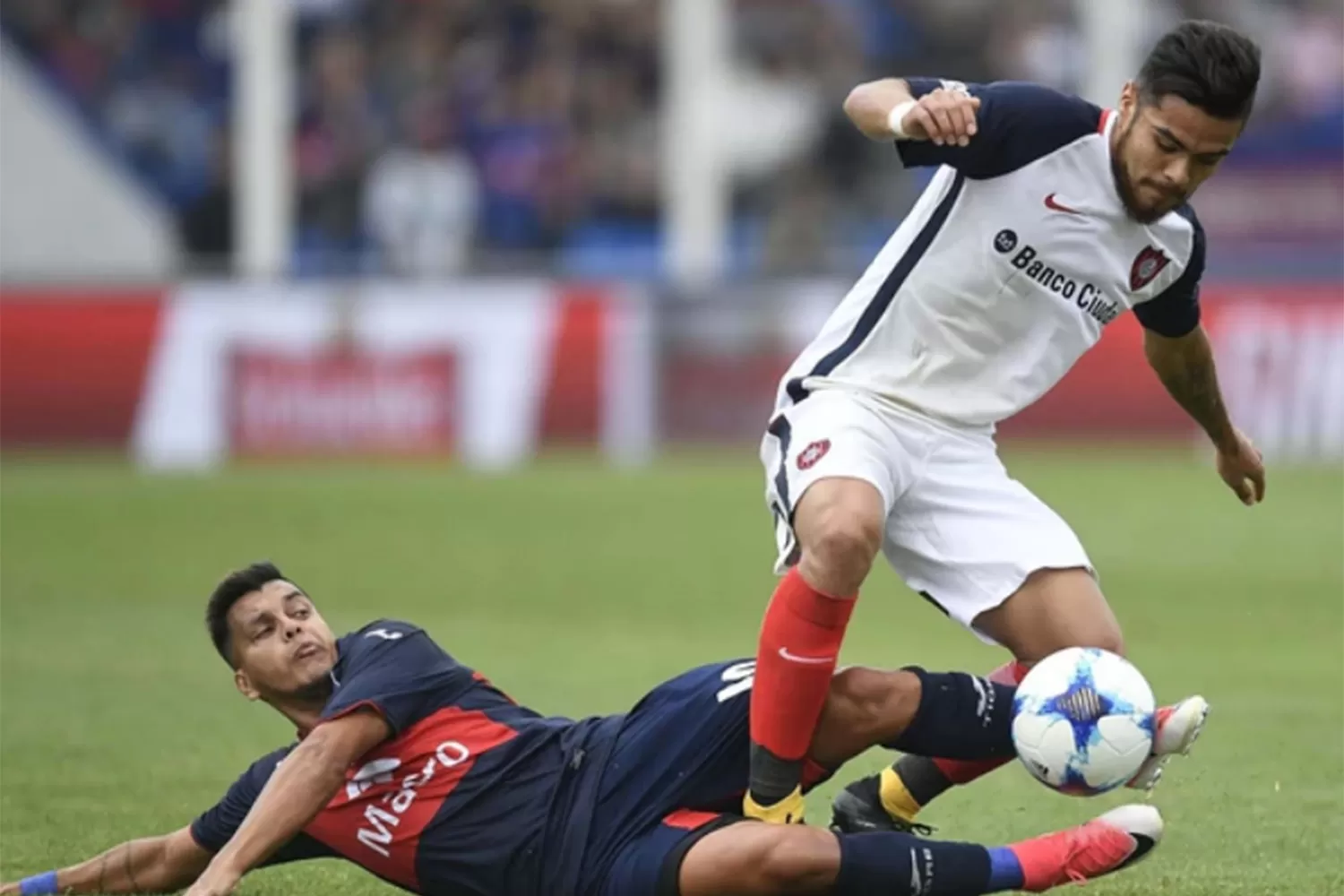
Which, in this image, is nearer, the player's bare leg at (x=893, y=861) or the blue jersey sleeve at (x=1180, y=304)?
the player's bare leg at (x=893, y=861)

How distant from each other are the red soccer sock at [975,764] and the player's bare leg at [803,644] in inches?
23.7

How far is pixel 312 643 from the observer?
5969 mm

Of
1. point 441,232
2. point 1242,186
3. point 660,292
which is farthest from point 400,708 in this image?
point 1242,186

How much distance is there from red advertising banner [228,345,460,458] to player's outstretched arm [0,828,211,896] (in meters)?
13.4

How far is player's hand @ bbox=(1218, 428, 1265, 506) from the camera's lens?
7066 mm

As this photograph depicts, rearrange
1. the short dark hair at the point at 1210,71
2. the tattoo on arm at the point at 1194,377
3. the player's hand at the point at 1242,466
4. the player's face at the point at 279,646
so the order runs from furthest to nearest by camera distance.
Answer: the player's hand at the point at 1242,466 → the tattoo on arm at the point at 1194,377 → the player's face at the point at 279,646 → the short dark hair at the point at 1210,71

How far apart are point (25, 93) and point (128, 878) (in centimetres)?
1815

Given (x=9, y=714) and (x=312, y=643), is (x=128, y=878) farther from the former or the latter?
(x=9, y=714)

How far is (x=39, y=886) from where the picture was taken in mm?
6121

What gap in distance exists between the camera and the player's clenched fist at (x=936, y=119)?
5.70 meters

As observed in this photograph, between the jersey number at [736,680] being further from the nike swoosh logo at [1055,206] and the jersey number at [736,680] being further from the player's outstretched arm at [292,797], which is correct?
the nike swoosh logo at [1055,206]

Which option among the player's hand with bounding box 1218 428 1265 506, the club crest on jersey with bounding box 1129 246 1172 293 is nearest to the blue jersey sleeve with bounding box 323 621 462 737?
the club crest on jersey with bounding box 1129 246 1172 293

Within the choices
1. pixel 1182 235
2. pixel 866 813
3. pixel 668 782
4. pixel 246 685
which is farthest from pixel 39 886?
pixel 1182 235

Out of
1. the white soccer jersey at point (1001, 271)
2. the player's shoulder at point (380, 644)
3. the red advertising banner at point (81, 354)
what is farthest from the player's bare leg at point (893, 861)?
the red advertising banner at point (81, 354)
